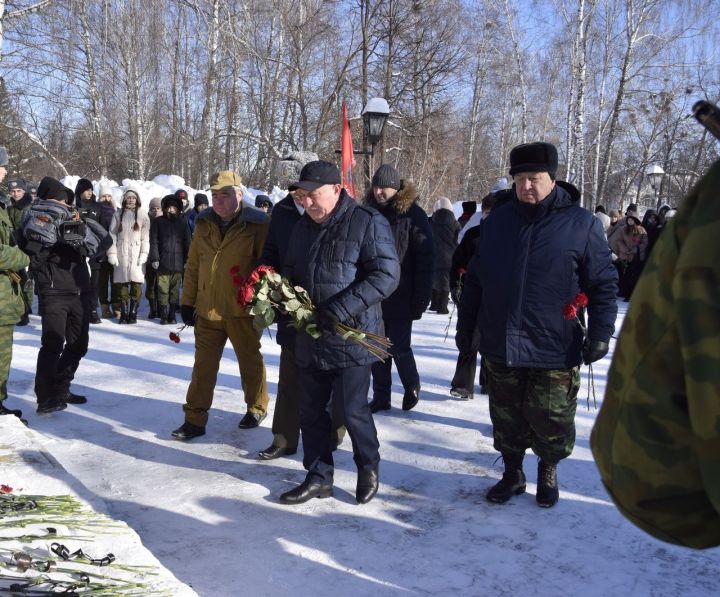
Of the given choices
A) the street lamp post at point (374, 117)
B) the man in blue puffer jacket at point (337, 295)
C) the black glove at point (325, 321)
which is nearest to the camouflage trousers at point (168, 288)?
the street lamp post at point (374, 117)

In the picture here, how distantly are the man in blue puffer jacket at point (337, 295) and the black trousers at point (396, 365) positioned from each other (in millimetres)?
1692

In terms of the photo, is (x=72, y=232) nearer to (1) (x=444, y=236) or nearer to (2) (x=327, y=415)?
(2) (x=327, y=415)

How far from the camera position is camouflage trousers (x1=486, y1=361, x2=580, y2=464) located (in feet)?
12.7

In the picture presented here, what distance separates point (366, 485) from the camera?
13.9 feet

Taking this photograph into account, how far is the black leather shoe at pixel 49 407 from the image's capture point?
5852 millimetres

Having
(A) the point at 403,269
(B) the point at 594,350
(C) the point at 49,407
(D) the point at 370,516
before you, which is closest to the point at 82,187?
(C) the point at 49,407

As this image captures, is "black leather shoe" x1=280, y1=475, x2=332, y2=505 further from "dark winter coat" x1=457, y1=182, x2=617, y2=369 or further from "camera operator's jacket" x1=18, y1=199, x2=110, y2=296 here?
"camera operator's jacket" x1=18, y1=199, x2=110, y2=296

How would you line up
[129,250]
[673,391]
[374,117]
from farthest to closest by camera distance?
[374,117], [129,250], [673,391]

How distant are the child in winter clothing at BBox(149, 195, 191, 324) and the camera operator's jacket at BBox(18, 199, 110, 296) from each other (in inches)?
173

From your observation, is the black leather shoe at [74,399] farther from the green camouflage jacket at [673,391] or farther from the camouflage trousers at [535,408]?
the green camouflage jacket at [673,391]

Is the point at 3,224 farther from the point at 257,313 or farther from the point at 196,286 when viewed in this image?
the point at 257,313

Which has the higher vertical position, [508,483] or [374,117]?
[374,117]

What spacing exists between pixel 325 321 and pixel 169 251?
22.8ft

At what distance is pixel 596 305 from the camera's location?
3895 millimetres
